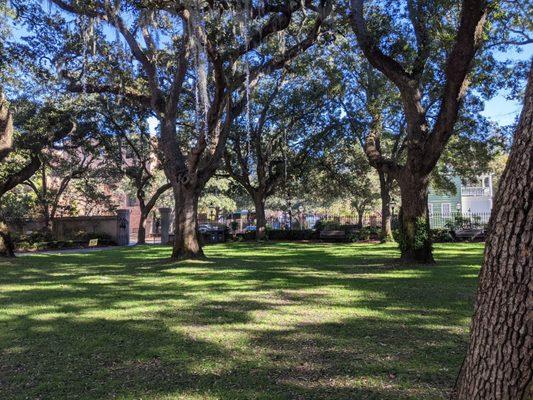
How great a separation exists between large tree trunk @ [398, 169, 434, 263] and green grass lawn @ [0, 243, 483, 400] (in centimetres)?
228

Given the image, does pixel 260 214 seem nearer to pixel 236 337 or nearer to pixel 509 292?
pixel 236 337

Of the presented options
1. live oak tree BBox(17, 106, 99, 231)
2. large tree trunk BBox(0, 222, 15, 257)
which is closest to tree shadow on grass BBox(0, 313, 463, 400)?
large tree trunk BBox(0, 222, 15, 257)

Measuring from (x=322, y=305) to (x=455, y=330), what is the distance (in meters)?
2.22

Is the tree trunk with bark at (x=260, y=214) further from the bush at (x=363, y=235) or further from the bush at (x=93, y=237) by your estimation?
the bush at (x=93, y=237)

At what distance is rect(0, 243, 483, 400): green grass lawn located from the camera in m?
3.86

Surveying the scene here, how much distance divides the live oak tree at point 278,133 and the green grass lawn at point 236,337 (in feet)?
52.0

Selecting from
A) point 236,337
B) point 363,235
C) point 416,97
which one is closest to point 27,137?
point 416,97

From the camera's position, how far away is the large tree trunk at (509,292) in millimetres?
2135

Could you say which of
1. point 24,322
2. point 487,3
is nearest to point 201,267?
point 24,322

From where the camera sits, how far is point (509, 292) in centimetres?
220

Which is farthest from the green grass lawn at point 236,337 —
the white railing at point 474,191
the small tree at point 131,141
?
the white railing at point 474,191

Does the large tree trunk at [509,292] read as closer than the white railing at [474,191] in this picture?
Yes

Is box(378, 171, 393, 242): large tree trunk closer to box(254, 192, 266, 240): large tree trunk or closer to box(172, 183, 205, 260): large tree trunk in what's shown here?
box(254, 192, 266, 240): large tree trunk

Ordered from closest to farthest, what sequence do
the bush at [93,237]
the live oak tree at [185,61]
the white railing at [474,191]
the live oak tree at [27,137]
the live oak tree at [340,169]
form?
the live oak tree at [185,61] < the live oak tree at [27,137] < the bush at [93,237] < the live oak tree at [340,169] < the white railing at [474,191]
